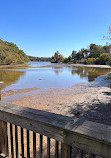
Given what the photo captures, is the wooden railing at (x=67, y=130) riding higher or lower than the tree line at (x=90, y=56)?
lower

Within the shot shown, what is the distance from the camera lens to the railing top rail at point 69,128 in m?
0.87

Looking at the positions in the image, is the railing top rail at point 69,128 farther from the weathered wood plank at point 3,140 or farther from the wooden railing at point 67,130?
the weathered wood plank at point 3,140

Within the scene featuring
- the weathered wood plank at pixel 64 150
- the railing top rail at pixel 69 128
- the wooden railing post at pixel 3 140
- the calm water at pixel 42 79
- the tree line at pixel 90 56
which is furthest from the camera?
the tree line at pixel 90 56

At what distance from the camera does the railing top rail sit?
2.85 feet

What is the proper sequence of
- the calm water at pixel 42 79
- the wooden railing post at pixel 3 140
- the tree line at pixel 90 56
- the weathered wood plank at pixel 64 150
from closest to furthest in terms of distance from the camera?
the weathered wood plank at pixel 64 150 < the wooden railing post at pixel 3 140 < the calm water at pixel 42 79 < the tree line at pixel 90 56

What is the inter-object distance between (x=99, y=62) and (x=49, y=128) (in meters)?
57.8

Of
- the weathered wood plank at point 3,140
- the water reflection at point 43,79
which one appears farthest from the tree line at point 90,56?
the weathered wood plank at point 3,140

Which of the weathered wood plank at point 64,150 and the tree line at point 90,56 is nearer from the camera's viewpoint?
the weathered wood plank at point 64,150

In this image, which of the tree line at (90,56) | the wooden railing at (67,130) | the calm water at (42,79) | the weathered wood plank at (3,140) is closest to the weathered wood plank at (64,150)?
the wooden railing at (67,130)

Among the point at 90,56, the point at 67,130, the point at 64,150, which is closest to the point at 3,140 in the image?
the point at 64,150

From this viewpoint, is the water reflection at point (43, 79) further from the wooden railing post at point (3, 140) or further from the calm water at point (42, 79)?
the wooden railing post at point (3, 140)

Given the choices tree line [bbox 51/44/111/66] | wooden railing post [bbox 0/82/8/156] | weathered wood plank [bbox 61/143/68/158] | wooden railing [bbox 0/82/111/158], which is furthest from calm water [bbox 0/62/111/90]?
tree line [bbox 51/44/111/66]

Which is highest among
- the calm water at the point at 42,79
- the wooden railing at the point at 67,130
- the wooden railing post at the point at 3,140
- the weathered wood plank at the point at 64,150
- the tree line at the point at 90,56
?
the tree line at the point at 90,56

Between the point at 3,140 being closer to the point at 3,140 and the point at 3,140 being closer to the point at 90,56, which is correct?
the point at 3,140
